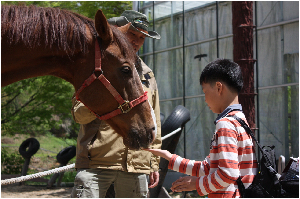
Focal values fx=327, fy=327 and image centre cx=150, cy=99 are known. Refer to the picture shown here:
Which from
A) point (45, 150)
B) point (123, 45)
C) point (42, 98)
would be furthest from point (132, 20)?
point (45, 150)

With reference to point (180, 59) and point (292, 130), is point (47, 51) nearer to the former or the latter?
point (292, 130)

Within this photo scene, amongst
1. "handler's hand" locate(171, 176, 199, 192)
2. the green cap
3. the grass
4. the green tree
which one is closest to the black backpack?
"handler's hand" locate(171, 176, 199, 192)

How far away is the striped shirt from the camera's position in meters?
1.67

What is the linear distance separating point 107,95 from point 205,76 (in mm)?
652

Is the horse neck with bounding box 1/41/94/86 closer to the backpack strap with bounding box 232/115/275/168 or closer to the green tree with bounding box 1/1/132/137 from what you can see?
the backpack strap with bounding box 232/115/275/168

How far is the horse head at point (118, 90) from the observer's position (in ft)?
7.05

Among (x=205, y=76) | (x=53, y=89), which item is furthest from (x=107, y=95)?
(x=53, y=89)

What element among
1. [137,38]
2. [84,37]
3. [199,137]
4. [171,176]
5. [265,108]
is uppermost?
[137,38]

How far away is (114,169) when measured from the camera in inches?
103

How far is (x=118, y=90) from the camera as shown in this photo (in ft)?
7.13

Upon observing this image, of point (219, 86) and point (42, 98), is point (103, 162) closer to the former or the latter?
point (219, 86)

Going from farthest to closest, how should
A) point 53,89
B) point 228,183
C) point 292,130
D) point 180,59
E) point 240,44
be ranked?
point 180,59 → point 53,89 → point 292,130 → point 240,44 → point 228,183

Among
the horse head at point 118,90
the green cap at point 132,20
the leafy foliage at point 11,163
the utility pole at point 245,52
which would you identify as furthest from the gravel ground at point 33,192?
the horse head at point 118,90

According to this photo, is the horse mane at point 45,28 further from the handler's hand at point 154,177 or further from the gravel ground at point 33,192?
the gravel ground at point 33,192
